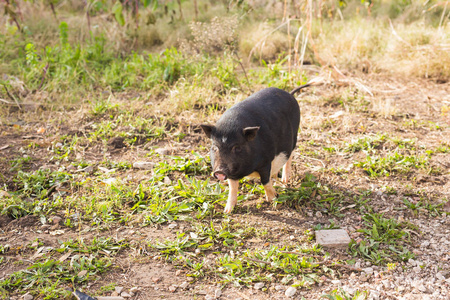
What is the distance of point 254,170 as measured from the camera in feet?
11.3

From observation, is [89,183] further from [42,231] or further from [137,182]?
[42,231]

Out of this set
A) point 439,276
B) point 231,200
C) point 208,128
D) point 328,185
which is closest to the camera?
point 439,276

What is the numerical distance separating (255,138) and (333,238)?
1007 mm

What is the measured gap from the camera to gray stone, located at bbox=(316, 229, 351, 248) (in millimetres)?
3240

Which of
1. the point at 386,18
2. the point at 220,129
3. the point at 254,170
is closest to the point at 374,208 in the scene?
the point at 254,170

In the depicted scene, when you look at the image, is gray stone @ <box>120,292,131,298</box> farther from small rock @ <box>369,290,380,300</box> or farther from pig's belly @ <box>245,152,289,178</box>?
small rock @ <box>369,290,380,300</box>

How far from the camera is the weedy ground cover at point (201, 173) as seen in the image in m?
3.01

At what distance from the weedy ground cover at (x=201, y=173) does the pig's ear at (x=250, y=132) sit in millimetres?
779

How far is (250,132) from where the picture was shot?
3.16 metres

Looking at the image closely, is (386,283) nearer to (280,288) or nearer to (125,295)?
(280,288)

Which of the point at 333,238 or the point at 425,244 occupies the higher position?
the point at 333,238

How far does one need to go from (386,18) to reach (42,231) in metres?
8.60

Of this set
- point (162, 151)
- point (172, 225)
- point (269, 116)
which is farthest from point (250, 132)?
point (162, 151)

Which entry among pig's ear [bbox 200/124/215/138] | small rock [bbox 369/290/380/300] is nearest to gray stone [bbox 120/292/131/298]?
pig's ear [bbox 200/124/215/138]
